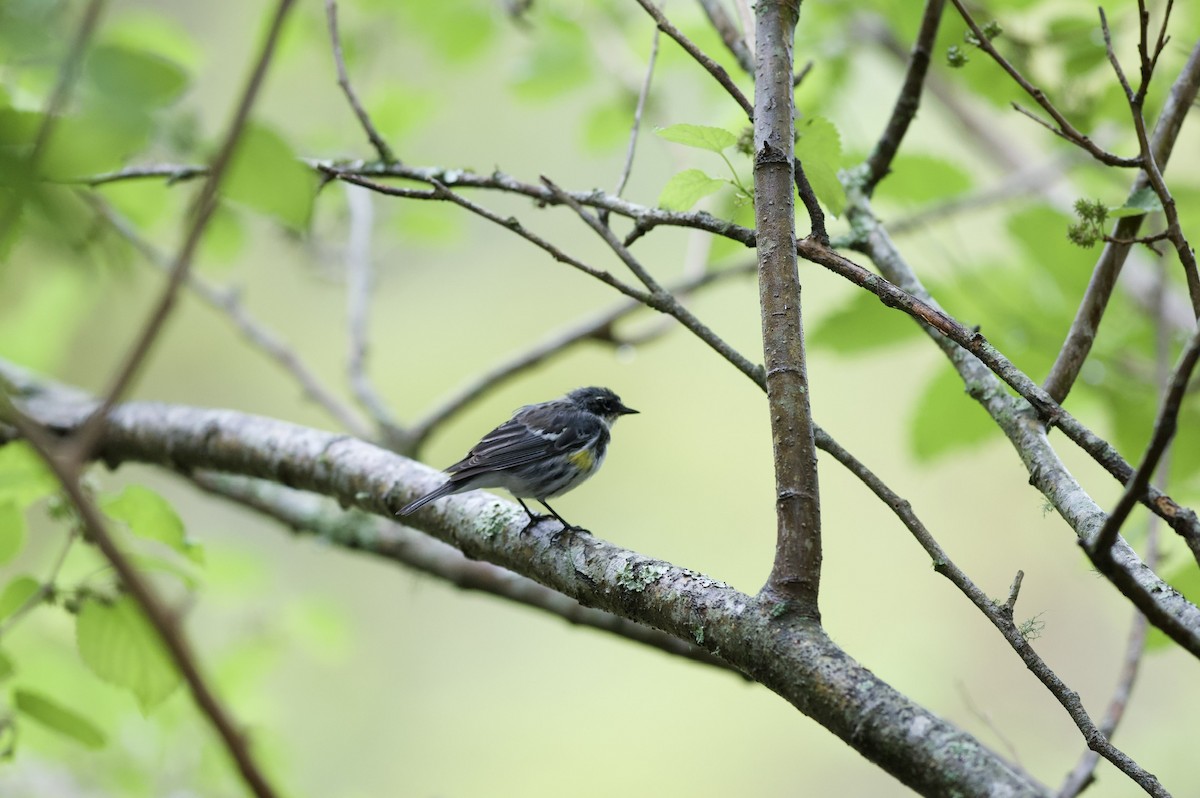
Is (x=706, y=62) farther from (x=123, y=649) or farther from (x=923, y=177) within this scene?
(x=123, y=649)

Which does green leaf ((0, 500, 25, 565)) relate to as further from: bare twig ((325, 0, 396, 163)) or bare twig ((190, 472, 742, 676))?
bare twig ((325, 0, 396, 163))

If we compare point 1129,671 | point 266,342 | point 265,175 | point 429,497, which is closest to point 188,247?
point 265,175

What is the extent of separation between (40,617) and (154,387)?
8.84ft

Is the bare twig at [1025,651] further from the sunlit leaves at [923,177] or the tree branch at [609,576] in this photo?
the sunlit leaves at [923,177]

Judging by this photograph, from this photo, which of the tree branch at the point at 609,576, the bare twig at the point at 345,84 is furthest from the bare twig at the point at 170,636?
the bare twig at the point at 345,84

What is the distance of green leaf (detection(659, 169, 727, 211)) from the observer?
1470mm

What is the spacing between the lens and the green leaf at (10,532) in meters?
1.85

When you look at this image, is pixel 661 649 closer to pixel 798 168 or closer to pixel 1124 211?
pixel 798 168

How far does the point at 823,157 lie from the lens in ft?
4.74

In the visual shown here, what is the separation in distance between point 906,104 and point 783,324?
88 cm

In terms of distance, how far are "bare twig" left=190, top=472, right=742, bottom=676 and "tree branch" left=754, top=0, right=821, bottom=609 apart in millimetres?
1012

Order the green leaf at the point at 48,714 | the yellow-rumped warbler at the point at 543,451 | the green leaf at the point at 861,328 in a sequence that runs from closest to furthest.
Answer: the green leaf at the point at 48,714 < the green leaf at the point at 861,328 < the yellow-rumped warbler at the point at 543,451

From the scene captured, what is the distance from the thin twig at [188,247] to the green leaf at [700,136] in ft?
2.66

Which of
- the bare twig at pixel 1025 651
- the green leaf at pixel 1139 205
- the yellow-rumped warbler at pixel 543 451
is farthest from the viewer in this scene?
the yellow-rumped warbler at pixel 543 451
